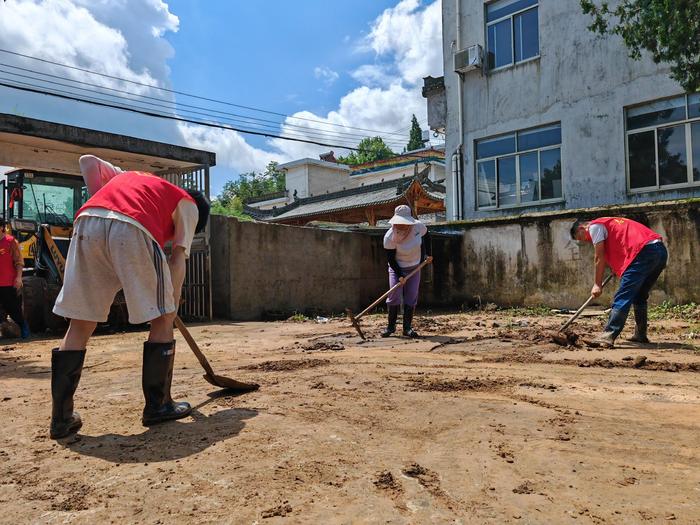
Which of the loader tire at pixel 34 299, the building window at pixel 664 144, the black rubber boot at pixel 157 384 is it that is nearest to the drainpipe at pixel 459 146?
the building window at pixel 664 144

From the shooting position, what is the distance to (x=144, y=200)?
267 centimetres

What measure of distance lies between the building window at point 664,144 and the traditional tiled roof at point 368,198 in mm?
8075

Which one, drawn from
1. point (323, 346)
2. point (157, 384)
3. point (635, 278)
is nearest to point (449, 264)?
point (635, 278)

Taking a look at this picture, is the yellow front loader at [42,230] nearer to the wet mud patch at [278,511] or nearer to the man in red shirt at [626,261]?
the man in red shirt at [626,261]

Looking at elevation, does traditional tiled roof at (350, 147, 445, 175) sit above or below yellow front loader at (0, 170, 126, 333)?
above

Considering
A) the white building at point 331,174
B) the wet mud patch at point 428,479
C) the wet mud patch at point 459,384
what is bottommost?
the wet mud patch at point 428,479

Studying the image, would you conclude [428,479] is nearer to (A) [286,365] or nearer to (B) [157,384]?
(B) [157,384]

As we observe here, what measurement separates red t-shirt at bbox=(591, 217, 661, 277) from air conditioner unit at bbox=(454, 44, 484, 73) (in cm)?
935

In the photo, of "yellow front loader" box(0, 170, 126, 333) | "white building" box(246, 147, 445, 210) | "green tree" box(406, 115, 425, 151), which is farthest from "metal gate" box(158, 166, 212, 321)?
"green tree" box(406, 115, 425, 151)

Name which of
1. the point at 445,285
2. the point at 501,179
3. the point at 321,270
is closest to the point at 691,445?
the point at 321,270

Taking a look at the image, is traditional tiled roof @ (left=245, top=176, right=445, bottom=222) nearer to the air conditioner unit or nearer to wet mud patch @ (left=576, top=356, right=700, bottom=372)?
the air conditioner unit

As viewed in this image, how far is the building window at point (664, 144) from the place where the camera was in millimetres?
10750

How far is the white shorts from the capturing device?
2.54m

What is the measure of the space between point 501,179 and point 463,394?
1141cm
